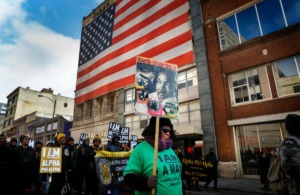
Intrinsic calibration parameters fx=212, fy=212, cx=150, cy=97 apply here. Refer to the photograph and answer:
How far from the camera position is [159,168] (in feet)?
7.63

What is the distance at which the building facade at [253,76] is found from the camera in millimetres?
12406

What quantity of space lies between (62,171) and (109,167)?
1395mm

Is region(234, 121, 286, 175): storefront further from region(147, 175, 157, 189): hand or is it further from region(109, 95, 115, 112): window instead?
region(109, 95, 115, 112): window

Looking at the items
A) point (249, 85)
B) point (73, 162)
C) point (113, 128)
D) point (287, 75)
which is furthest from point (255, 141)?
point (73, 162)

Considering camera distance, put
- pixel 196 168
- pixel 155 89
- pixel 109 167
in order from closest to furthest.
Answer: pixel 155 89 → pixel 109 167 → pixel 196 168

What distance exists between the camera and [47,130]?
37594mm

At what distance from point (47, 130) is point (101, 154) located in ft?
118

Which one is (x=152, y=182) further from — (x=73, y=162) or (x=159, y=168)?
(x=73, y=162)

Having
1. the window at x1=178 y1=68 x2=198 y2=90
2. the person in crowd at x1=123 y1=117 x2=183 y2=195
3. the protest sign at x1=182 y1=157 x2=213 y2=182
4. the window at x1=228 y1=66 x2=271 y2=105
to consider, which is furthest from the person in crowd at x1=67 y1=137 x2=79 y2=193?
the window at x1=178 y1=68 x2=198 y2=90

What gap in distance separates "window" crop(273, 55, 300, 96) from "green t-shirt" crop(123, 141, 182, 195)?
1252cm

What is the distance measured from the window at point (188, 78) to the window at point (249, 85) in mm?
2835

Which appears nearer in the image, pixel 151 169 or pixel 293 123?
pixel 151 169

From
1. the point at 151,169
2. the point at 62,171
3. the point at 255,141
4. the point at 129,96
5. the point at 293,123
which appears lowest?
the point at 62,171

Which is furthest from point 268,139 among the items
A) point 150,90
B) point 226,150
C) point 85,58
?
point 85,58
